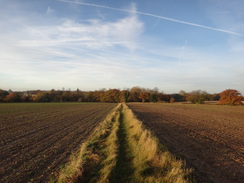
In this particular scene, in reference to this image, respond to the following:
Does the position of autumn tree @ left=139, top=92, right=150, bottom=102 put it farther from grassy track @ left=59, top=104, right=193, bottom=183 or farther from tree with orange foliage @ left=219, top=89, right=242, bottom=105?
grassy track @ left=59, top=104, right=193, bottom=183

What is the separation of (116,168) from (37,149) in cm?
560

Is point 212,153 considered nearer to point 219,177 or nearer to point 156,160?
point 219,177

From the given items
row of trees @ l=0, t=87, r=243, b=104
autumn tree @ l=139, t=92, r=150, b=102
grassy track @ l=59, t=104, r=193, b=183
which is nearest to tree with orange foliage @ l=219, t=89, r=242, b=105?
row of trees @ l=0, t=87, r=243, b=104

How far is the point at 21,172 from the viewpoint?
5.96 meters

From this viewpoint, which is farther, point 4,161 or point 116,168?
point 4,161

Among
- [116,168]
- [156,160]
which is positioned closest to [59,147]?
[116,168]

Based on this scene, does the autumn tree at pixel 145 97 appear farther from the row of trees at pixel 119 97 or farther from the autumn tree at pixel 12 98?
the autumn tree at pixel 12 98

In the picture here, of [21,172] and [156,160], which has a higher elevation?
[156,160]

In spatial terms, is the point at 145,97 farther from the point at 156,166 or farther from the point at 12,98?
the point at 156,166

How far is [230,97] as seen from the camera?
7738 centimetres

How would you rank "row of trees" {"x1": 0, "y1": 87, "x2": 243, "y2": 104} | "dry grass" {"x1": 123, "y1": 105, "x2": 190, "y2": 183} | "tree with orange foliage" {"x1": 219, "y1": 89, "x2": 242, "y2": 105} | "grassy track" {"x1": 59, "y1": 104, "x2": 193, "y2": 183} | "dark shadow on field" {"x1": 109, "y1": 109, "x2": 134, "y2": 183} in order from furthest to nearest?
"row of trees" {"x1": 0, "y1": 87, "x2": 243, "y2": 104}, "tree with orange foliage" {"x1": 219, "y1": 89, "x2": 242, "y2": 105}, "dark shadow on field" {"x1": 109, "y1": 109, "x2": 134, "y2": 183}, "grassy track" {"x1": 59, "y1": 104, "x2": 193, "y2": 183}, "dry grass" {"x1": 123, "y1": 105, "x2": 190, "y2": 183}

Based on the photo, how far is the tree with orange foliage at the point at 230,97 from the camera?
7532 centimetres

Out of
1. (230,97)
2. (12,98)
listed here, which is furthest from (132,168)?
(12,98)

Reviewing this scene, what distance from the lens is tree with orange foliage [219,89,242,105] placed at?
247 feet
